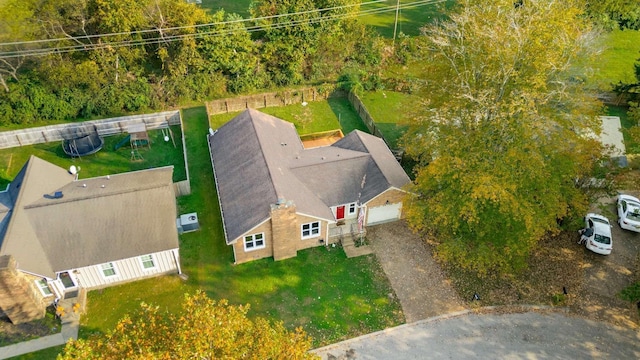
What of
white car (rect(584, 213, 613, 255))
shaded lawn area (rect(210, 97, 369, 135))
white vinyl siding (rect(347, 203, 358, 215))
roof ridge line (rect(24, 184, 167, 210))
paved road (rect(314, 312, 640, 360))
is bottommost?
paved road (rect(314, 312, 640, 360))

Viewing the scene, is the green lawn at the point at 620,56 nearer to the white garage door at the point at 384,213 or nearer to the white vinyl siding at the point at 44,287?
the white garage door at the point at 384,213

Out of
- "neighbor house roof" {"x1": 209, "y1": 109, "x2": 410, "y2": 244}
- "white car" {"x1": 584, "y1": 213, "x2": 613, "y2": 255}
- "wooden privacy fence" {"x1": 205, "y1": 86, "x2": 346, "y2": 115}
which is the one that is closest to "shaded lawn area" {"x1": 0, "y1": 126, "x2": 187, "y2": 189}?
"neighbor house roof" {"x1": 209, "y1": 109, "x2": 410, "y2": 244}

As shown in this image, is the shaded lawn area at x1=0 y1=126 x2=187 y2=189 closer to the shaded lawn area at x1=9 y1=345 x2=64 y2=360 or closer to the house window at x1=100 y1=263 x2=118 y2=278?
the house window at x1=100 y1=263 x2=118 y2=278

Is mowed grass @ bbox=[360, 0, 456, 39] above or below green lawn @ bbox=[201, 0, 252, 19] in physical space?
below

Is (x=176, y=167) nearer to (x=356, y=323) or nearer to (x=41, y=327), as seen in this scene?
(x=41, y=327)

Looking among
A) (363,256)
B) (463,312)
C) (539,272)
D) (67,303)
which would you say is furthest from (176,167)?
(539,272)

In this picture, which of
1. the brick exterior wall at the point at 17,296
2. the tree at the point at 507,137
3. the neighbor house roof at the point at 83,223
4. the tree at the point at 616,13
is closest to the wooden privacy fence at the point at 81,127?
the neighbor house roof at the point at 83,223

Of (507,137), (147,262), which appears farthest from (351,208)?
(147,262)

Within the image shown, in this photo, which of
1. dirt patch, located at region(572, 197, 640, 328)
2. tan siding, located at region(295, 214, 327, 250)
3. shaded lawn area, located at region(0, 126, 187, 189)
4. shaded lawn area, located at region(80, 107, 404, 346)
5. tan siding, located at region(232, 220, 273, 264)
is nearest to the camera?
shaded lawn area, located at region(80, 107, 404, 346)
